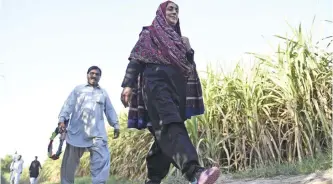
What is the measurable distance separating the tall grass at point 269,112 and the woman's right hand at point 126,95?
6.06ft

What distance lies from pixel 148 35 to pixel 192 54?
27cm

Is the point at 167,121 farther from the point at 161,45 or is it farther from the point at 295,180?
the point at 295,180

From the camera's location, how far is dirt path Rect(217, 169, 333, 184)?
2.45 meters

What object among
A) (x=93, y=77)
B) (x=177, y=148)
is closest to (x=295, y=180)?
(x=177, y=148)

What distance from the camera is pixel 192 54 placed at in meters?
2.61

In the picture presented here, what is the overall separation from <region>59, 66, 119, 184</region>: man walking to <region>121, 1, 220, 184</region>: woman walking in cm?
125

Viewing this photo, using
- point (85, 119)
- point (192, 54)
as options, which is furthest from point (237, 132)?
point (192, 54)

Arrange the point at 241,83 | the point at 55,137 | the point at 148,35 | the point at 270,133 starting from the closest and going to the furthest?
1. the point at 148,35
2. the point at 55,137
3. the point at 270,133
4. the point at 241,83

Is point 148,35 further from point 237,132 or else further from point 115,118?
point 237,132

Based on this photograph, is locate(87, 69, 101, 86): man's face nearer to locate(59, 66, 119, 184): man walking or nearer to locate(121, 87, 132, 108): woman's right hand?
locate(59, 66, 119, 184): man walking

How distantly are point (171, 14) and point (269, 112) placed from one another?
1764 mm

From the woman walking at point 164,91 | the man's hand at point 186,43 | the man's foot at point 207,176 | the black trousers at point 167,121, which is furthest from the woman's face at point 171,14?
the man's foot at point 207,176

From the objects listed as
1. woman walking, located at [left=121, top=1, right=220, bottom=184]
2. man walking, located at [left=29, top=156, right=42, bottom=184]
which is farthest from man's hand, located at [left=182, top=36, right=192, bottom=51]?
man walking, located at [left=29, top=156, right=42, bottom=184]

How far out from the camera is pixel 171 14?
2.60 m
